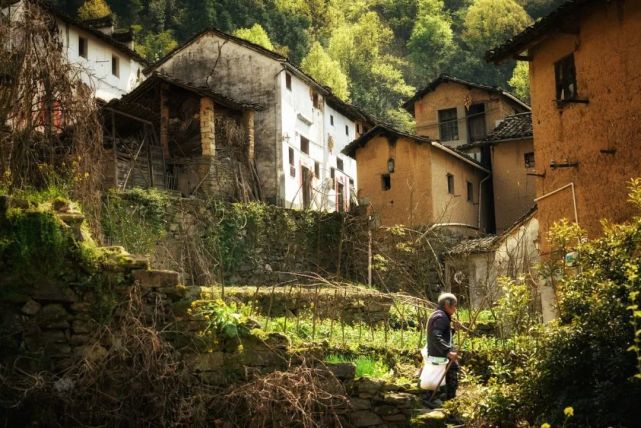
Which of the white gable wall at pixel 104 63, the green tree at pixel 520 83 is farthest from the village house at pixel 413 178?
the green tree at pixel 520 83

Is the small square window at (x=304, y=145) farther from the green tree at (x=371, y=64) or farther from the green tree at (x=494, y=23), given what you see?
the green tree at (x=494, y=23)

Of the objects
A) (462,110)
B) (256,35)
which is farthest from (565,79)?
(256,35)

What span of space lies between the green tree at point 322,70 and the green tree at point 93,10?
14046mm

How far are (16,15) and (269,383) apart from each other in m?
7.52

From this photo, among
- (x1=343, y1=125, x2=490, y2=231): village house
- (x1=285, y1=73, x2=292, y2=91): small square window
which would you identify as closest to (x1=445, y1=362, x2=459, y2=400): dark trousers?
(x1=343, y1=125, x2=490, y2=231): village house

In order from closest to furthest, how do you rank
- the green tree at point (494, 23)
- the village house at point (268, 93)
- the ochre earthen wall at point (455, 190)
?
1. the ochre earthen wall at point (455, 190)
2. the village house at point (268, 93)
3. the green tree at point (494, 23)

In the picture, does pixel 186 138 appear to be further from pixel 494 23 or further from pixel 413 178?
pixel 494 23

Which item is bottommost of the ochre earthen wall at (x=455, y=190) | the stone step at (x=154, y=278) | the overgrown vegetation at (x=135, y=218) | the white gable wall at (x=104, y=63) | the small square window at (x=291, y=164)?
the stone step at (x=154, y=278)

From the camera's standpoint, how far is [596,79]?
48.8 ft

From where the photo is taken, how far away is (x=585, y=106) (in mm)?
15133

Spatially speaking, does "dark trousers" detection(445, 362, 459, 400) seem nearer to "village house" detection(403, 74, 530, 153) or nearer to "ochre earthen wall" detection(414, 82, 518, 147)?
"village house" detection(403, 74, 530, 153)

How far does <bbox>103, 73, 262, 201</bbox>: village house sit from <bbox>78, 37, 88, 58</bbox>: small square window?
6.02m

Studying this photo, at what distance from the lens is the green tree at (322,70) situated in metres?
55.5

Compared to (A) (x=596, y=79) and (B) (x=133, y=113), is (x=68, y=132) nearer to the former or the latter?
(A) (x=596, y=79)
